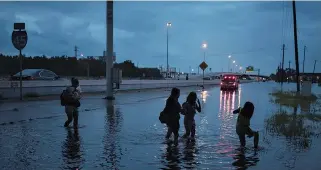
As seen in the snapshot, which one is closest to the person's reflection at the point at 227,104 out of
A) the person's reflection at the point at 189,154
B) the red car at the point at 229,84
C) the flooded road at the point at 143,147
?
the flooded road at the point at 143,147

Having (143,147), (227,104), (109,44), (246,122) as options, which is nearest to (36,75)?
(109,44)

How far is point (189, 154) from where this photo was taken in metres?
8.67

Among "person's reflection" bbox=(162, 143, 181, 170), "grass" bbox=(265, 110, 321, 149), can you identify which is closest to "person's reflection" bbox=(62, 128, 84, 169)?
"person's reflection" bbox=(162, 143, 181, 170)

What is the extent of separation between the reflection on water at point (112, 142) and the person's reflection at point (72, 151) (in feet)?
1.70

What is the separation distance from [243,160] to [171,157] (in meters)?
1.44

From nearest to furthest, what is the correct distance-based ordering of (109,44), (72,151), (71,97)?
(72,151) < (71,97) < (109,44)

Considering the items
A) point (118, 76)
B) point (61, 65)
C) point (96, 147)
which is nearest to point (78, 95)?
point (96, 147)

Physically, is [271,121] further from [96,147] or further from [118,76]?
[118,76]

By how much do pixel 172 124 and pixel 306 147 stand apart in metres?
3.25

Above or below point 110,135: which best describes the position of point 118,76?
above

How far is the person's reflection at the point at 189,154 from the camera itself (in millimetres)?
7722

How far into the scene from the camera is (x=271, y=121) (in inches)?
576

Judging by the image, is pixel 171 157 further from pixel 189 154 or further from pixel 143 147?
pixel 143 147

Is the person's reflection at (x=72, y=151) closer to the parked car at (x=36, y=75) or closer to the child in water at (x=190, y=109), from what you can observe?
the child in water at (x=190, y=109)
